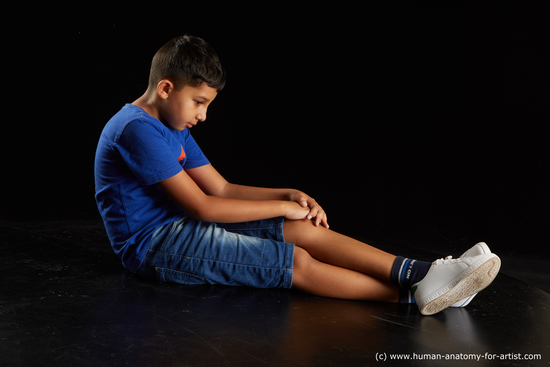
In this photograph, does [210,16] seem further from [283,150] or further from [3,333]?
[3,333]

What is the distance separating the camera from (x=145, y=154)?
1636mm

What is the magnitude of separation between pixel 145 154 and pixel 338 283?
29.3 inches

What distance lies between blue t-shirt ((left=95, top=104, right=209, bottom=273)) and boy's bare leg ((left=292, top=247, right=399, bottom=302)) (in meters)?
0.49

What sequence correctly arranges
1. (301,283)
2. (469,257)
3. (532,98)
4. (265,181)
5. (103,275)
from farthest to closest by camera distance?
1. (265,181)
2. (532,98)
3. (103,275)
4. (301,283)
5. (469,257)

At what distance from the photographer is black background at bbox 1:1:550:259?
120 inches

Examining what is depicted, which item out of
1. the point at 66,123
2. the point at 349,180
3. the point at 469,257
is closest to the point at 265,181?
the point at 349,180

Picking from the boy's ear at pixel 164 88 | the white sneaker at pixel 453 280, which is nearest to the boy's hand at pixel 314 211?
the white sneaker at pixel 453 280

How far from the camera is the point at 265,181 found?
3277 mm

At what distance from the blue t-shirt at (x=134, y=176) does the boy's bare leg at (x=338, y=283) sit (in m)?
0.49

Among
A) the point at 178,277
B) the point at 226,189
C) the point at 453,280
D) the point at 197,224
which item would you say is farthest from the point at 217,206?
the point at 453,280

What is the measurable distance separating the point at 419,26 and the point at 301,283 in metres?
2.03

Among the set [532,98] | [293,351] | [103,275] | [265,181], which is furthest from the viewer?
[265,181]

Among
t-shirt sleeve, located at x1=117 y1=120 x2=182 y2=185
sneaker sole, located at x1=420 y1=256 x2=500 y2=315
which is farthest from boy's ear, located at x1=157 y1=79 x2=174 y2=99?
sneaker sole, located at x1=420 y1=256 x2=500 y2=315

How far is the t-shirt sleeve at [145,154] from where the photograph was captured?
1.64 meters
